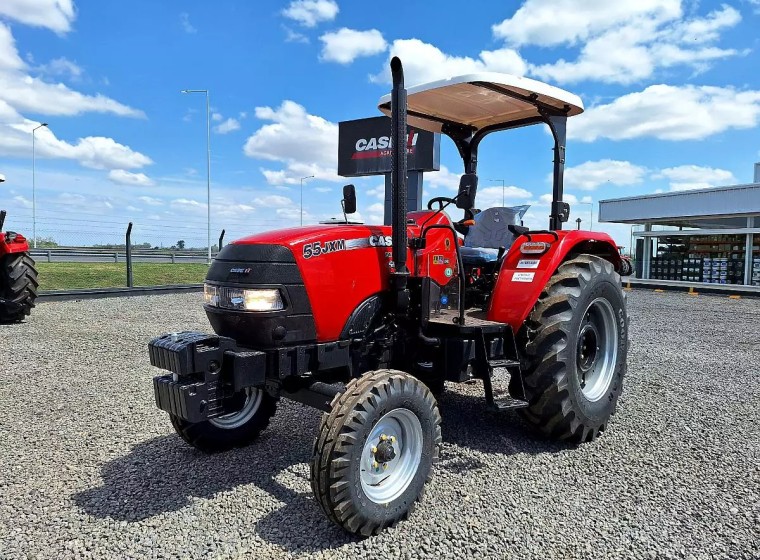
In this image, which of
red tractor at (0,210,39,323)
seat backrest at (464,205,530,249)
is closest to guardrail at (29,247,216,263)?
red tractor at (0,210,39,323)

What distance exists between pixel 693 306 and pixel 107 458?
12896mm

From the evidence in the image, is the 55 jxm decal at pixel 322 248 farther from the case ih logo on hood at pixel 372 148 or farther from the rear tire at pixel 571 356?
the case ih logo on hood at pixel 372 148

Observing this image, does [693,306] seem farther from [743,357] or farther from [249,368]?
[249,368]

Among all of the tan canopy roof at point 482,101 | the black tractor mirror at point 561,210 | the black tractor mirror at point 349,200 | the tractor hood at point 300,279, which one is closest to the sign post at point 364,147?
the tan canopy roof at point 482,101

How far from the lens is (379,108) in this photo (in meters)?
3.95

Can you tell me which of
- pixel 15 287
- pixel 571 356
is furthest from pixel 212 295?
pixel 15 287

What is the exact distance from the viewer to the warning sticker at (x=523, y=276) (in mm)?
3637

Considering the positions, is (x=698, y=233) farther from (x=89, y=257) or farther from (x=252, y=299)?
(x=89, y=257)

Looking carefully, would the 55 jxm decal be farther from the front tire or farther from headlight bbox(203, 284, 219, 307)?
the front tire

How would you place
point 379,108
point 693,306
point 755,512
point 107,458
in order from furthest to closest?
1. point 693,306
2. point 379,108
3. point 107,458
4. point 755,512

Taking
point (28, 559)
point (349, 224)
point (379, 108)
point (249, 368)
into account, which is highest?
point (379, 108)

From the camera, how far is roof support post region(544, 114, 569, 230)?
4.09 meters

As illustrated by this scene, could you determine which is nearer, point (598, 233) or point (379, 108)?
point (379, 108)

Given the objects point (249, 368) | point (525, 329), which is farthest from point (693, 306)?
point (249, 368)
